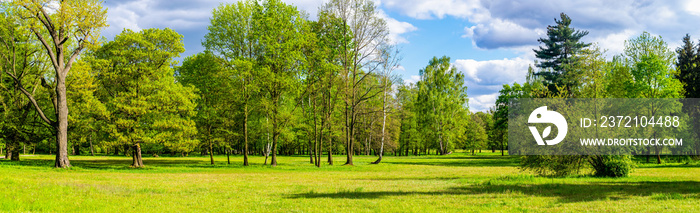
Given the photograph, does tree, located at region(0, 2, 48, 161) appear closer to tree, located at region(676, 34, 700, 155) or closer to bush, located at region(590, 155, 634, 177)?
bush, located at region(590, 155, 634, 177)

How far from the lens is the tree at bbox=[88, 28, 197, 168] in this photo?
3353 centimetres

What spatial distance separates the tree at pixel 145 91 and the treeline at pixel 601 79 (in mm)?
26010

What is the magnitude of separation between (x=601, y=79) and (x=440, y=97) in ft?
160

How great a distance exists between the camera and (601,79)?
1053 inches

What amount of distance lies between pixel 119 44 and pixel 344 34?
18.6 m

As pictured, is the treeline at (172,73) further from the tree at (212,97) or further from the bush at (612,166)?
the bush at (612,166)

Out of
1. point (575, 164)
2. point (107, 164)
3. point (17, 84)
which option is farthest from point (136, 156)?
point (575, 164)

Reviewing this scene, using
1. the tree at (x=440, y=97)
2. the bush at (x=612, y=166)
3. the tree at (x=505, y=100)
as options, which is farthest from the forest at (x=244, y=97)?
the tree at (x=440, y=97)

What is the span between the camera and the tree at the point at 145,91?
3353 centimetres

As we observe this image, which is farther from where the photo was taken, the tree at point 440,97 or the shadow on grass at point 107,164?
the tree at point 440,97

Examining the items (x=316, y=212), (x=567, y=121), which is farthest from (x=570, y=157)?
(x=316, y=212)

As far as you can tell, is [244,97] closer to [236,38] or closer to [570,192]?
[236,38]

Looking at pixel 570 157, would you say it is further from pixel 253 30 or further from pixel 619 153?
pixel 253 30

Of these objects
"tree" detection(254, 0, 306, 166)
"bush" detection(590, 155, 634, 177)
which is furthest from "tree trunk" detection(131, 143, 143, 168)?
"bush" detection(590, 155, 634, 177)
